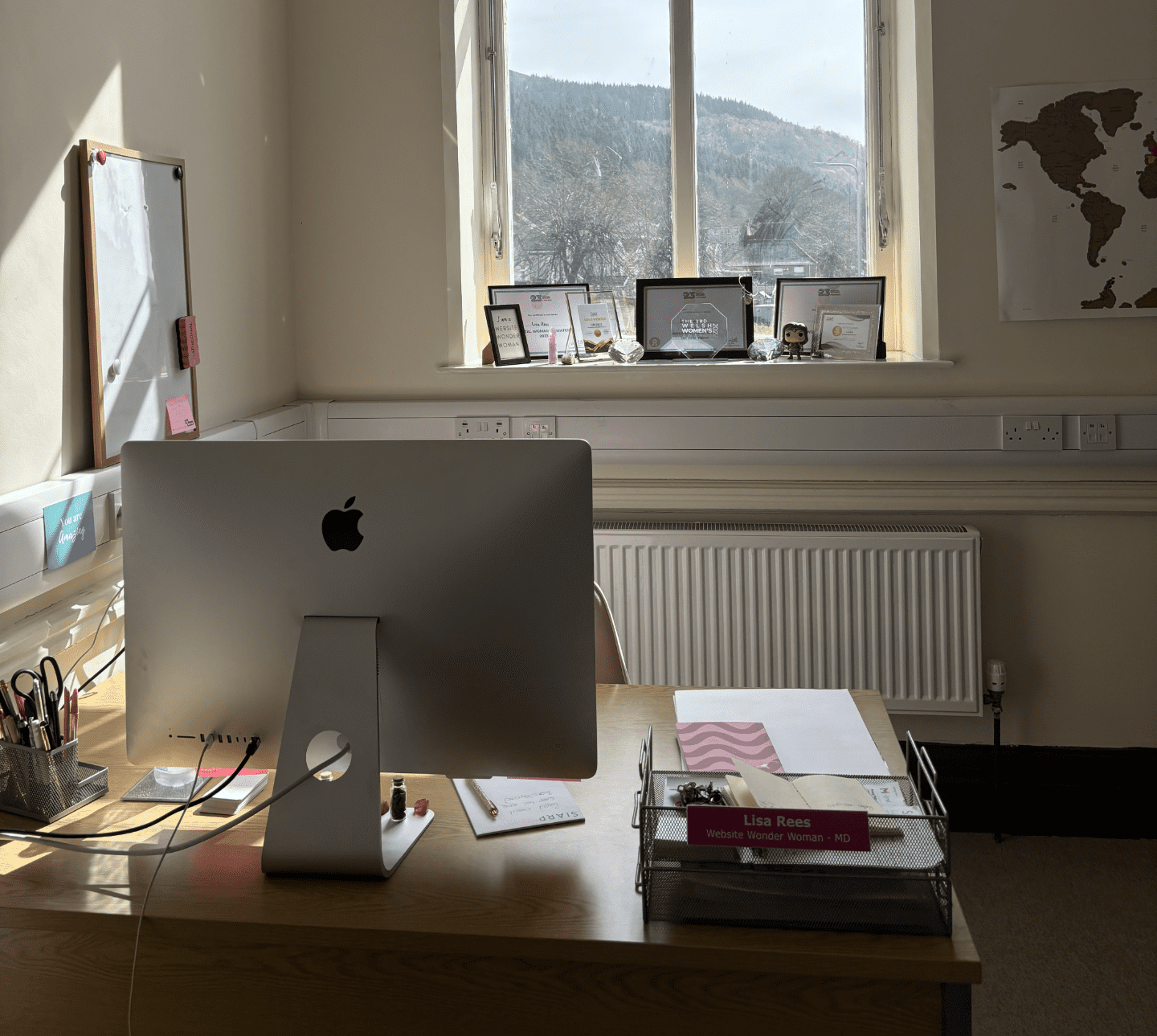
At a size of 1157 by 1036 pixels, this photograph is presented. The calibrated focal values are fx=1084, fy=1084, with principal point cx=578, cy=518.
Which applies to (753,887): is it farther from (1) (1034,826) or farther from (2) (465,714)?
(1) (1034,826)

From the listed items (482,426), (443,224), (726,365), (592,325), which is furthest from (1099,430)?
(443,224)

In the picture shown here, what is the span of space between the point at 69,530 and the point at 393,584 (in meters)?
0.96

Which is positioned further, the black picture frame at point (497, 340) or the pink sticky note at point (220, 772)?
the black picture frame at point (497, 340)

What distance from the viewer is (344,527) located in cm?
132

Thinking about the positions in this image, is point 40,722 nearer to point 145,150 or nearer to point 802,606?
point 145,150

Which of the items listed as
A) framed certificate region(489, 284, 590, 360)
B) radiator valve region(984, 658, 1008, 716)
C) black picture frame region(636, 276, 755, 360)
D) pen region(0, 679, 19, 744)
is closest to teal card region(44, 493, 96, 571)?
pen region(0, 679, 19, 744)

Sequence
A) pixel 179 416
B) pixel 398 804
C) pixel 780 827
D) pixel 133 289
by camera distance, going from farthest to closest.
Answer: pixel 179 416 < pixel 133 289 < pixel 398 804 < pixel 780 827

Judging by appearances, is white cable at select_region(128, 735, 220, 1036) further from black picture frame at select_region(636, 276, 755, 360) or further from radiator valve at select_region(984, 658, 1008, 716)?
radiator valve at select_region(984, 658, 1008, 716)

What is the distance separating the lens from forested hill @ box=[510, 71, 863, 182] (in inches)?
128

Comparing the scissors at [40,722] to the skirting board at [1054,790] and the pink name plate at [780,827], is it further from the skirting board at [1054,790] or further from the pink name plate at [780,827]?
the skirting board at [1054,790]

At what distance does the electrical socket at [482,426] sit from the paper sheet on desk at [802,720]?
1.40 metres

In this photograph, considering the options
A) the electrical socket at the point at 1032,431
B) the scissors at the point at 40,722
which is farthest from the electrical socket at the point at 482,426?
the scissors at the point at 40,722

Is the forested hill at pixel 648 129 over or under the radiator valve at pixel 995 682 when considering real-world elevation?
over

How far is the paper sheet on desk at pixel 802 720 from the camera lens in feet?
5.18
